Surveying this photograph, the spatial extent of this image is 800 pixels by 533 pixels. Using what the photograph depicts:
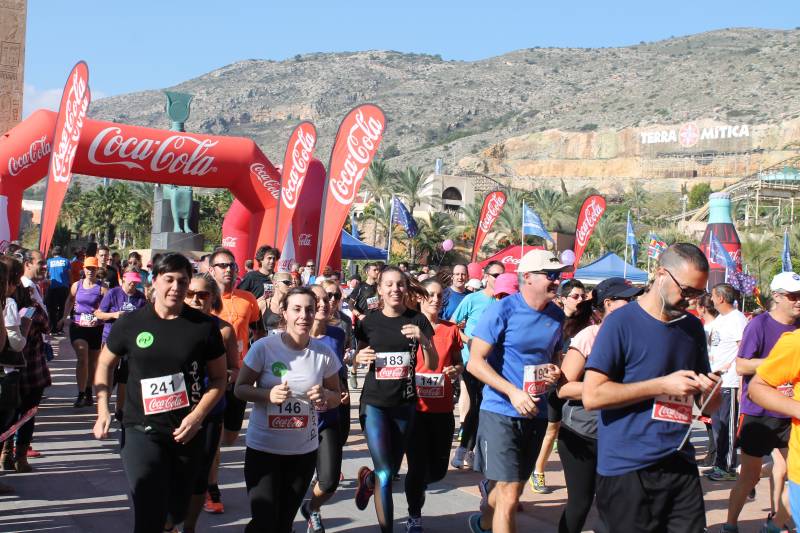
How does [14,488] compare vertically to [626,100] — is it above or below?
below

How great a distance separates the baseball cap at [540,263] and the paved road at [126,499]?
2.18 m

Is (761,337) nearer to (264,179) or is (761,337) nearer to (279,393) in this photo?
(279,393)

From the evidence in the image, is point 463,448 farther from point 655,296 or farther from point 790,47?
point 790,47

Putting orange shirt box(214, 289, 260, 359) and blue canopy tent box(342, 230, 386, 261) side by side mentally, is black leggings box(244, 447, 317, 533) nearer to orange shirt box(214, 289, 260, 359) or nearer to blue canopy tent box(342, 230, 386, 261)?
orange shirt box(214, 289, 260, 359)

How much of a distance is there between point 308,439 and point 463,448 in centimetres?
391

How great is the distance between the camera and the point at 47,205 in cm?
1602

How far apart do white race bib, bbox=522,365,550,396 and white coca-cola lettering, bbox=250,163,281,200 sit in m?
17.5

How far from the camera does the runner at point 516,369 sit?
514 cm

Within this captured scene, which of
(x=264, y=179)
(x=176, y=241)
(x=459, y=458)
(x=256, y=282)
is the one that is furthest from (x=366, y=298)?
(x=176, y=241)

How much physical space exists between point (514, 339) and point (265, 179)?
17757 millimetres

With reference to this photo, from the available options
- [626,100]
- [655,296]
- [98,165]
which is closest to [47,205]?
[98,165]

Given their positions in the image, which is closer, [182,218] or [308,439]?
[308,439]

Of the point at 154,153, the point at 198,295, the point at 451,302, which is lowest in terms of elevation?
the point at 451,302

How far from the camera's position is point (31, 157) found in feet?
60.4
